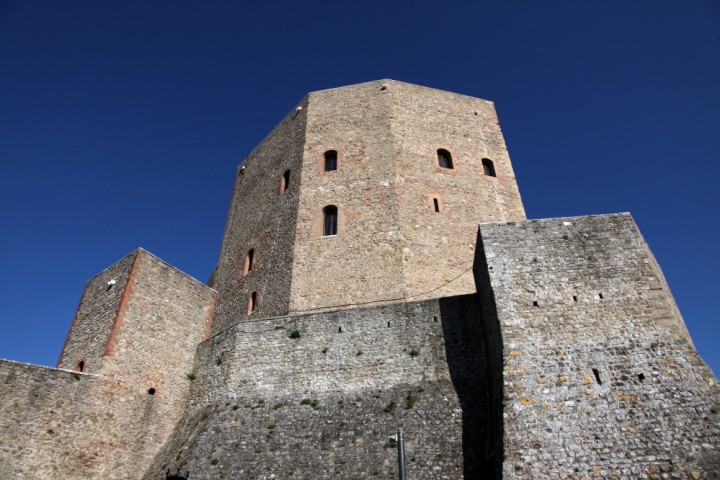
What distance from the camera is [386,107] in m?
22.2

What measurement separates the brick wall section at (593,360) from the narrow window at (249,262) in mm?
10484

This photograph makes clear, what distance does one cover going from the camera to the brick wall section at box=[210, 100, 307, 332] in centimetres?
1906

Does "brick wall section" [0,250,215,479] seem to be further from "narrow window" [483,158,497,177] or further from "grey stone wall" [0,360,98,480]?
"narrow window" [483,158,497,177]

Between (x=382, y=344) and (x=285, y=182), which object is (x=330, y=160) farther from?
(x=382, y=344)

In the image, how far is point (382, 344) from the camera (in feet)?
45.8

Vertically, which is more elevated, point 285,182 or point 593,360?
point 285,182

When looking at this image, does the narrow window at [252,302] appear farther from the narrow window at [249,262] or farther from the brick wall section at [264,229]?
the narrow window at [249,262]

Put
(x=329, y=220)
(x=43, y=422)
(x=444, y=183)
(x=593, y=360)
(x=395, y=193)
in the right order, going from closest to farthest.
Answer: (x=593, y=360) → (x=43, y=422) → (x=395, y=193) → (x=329, y=220) → (x=444, y=183)

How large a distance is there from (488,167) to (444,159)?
1.86m

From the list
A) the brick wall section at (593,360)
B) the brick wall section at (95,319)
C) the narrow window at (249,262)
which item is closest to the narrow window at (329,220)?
the narrow window at (249,262)

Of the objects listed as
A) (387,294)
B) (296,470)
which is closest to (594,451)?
(296,470)

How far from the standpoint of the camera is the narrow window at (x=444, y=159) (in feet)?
69.6

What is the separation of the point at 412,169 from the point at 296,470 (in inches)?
471

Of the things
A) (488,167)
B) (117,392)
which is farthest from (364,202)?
(117,392)
